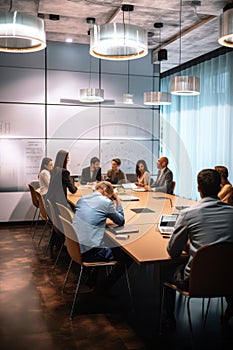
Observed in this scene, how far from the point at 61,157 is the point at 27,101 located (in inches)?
85.5

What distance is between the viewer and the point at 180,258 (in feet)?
9.43

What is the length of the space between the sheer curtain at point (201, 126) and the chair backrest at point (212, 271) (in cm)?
489

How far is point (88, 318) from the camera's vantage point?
11.3 feet

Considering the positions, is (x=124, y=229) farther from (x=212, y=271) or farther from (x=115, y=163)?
(x=115, y=163)

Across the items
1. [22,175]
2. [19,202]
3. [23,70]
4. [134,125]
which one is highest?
[23,70]

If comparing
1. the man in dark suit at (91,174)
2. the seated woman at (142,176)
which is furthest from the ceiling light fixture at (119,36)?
the man in dark suit at (91,174)

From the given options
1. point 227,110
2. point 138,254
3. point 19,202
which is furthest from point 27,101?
point 138,254

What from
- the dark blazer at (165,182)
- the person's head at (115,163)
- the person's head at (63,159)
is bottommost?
the dark blazer at (165,182)

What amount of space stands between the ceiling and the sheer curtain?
576 millimetres

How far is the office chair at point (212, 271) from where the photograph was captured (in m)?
2.62

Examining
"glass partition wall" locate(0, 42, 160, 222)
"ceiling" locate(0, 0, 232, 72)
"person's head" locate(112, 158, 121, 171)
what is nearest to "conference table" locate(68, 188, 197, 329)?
"person's head" locate(112, 158, 121, 171)

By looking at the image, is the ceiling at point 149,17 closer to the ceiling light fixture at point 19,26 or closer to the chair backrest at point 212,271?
the ceiling light fixture at point 19,26

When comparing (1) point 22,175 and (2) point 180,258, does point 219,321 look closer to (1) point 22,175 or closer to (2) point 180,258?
(2) point 180,258

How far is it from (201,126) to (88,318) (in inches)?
229
